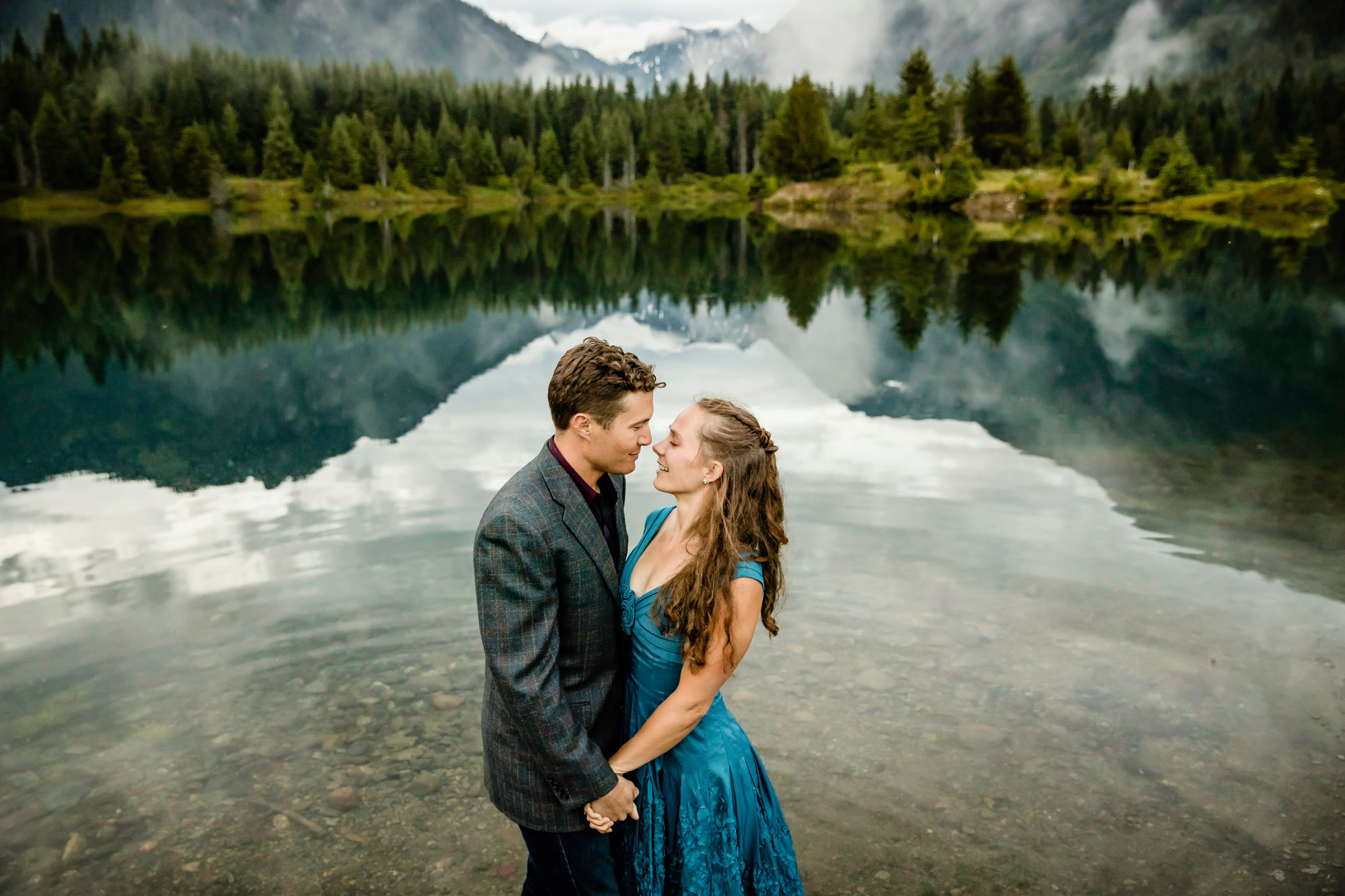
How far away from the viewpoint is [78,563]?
34.3 feet

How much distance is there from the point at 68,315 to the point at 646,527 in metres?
29.8

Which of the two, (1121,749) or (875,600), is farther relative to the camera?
(875,600)

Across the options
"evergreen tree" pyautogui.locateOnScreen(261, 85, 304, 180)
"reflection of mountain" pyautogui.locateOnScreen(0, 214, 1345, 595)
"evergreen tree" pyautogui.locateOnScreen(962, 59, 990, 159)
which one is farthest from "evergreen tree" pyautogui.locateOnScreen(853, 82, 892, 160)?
"evergreen tree" pyautogui.locateOnScreen(261, 85, 304, 180)

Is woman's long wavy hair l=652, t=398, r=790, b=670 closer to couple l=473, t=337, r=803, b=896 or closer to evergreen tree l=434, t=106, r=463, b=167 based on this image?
couple l=473, t=337, r=803, b=896

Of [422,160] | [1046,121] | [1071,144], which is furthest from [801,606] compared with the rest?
[1046,121]

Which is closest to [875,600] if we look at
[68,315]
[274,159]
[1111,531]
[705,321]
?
[1111,531]

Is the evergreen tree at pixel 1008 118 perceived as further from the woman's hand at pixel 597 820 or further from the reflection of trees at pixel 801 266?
the woman's hand at pixel 597 820

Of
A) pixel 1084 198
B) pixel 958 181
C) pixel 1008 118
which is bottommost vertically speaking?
pixel 1084 198

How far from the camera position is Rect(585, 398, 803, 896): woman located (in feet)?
12.2

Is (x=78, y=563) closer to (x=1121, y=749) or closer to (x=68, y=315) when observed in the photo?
(x=1121, y=749)

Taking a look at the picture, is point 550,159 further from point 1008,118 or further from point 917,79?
point 1008,118

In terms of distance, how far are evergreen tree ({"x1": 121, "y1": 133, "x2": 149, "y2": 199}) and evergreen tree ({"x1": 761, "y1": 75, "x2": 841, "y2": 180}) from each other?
6425cm

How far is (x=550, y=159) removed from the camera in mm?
123062

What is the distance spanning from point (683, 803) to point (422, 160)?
121733mm
